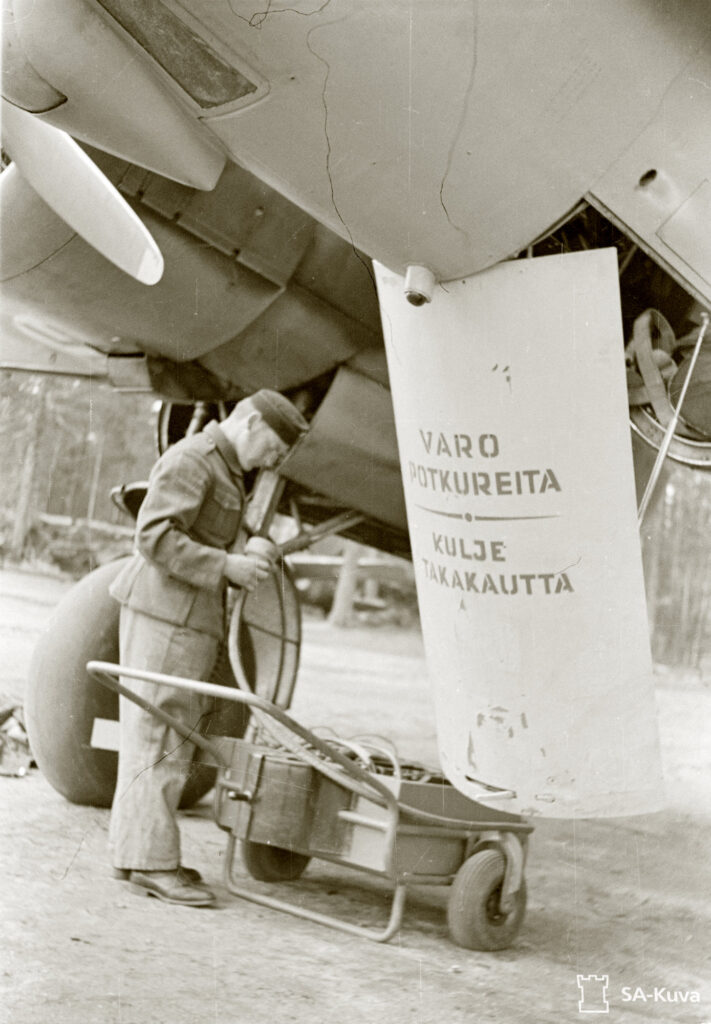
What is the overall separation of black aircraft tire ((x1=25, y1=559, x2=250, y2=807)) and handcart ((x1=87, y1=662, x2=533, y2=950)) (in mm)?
749

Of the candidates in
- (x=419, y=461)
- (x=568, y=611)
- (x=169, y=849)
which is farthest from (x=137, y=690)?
(x=568, y=611)

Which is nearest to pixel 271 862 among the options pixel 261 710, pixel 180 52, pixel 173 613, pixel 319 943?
pixel 319 943

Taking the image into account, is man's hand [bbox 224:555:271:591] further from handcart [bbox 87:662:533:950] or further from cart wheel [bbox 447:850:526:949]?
cart wheel [bbox 447:850:526:949]

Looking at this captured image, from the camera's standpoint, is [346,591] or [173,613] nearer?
[173,613]

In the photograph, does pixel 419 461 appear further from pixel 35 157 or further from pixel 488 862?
pixel 35 157

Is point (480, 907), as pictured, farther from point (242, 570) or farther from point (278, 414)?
point (278, 414)

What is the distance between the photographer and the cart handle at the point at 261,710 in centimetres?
308

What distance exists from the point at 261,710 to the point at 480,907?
80 cm

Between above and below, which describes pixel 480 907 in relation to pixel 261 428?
below

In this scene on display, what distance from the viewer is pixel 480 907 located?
3.27 m

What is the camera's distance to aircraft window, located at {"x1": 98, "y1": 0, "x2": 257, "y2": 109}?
2324 millimetres

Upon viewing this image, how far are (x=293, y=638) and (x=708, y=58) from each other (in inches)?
102

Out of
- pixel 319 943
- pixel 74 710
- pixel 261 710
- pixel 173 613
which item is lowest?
pixel 319 943

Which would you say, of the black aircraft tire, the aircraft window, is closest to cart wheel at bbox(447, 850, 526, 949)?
the black aircraft tire
